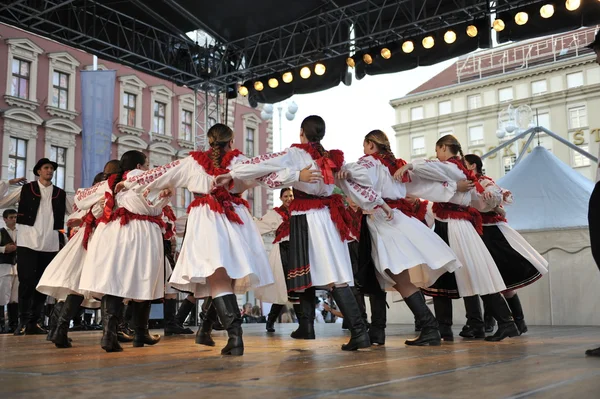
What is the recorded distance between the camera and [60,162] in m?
22.0

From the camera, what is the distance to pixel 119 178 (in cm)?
480

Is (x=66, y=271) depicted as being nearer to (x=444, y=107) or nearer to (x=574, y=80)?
(x=574, y=80)

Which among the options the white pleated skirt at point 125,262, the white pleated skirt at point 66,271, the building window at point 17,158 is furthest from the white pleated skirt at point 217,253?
the building window at point 17,158

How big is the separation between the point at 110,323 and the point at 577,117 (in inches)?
1565

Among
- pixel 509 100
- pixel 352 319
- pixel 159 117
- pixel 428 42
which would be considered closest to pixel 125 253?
pixel 352 319

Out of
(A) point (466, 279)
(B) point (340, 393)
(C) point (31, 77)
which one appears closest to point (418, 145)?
(C) point (31, 77)

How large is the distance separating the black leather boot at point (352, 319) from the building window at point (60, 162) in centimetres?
1949

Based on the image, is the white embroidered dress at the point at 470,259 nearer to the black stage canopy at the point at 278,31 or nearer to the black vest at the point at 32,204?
the black vest at the point at 32,204

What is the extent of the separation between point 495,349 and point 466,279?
48.3 inches

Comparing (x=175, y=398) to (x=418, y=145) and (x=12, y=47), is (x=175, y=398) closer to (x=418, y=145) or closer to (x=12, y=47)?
(x=12, y=47)

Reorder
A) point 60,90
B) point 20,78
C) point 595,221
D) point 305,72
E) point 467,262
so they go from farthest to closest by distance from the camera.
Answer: point 60,90, point 20,78, point 305,72, point 467,262, point 595,221

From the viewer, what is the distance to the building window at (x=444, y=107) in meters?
43.8

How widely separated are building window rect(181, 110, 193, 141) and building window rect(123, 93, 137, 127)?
8.07 feet

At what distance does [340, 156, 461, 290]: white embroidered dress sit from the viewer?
4.36 meters
